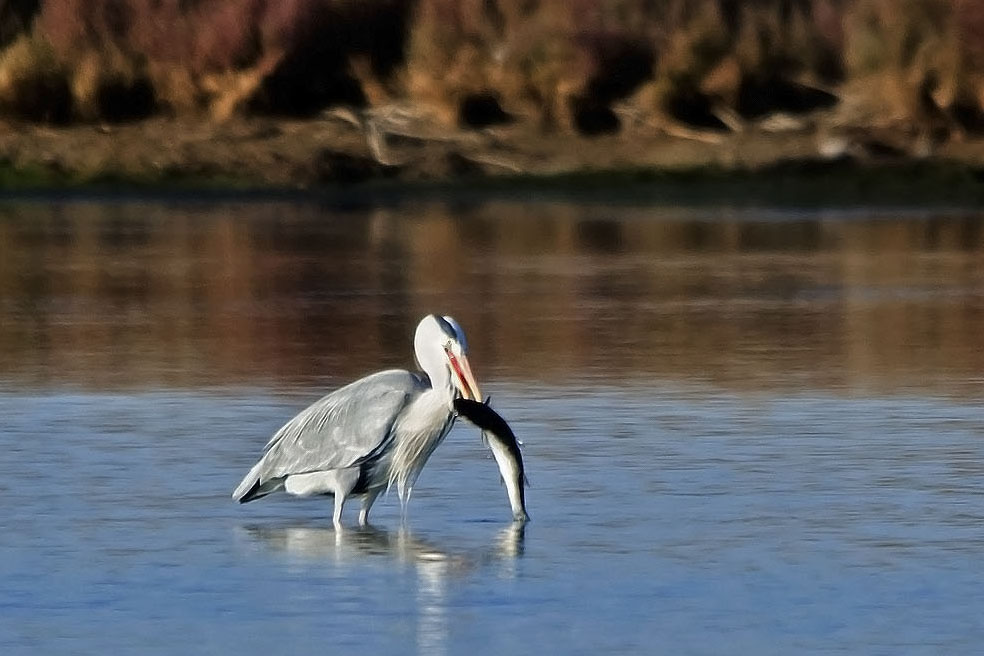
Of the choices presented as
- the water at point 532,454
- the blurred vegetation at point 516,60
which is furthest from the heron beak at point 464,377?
the blurred vegetation at point 516,60

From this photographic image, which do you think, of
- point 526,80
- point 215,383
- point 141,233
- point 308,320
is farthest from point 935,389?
point 526,80

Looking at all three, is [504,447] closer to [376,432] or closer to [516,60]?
[376,432]

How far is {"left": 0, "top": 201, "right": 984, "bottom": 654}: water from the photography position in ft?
22.9

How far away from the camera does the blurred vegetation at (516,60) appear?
22219mm

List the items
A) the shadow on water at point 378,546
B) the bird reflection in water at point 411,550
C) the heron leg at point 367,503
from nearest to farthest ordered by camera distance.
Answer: the bird reflection in water at point 411,550
the shadow on water at point 378,546
the heron leg at point 367,503

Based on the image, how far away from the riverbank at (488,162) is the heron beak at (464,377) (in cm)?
1309

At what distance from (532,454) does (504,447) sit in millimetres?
1421

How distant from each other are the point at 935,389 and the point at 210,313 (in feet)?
15.5

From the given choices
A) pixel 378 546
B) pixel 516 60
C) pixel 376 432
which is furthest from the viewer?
pixel 516 60

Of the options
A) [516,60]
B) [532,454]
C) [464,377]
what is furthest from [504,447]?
[516,60]

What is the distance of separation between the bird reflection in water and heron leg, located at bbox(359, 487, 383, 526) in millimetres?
38

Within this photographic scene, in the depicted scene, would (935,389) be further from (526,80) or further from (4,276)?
(526,80)

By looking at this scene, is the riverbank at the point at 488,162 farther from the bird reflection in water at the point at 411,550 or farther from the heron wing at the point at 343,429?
the bird reflection in water at the point at 411,550

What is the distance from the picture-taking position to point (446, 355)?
27.5ft
